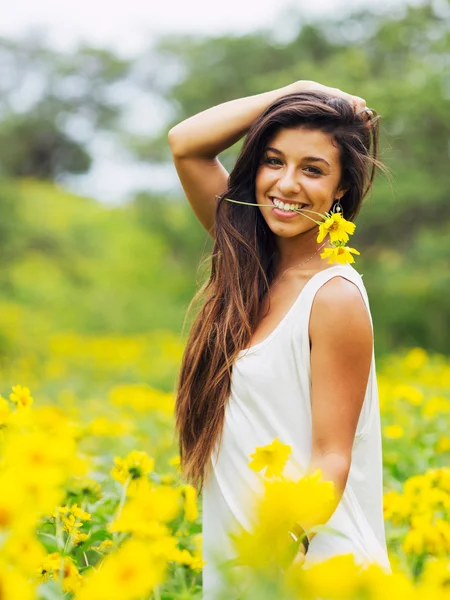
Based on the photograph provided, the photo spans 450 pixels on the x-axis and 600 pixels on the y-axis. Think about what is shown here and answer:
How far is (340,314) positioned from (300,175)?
300 mm

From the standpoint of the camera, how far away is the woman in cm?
139

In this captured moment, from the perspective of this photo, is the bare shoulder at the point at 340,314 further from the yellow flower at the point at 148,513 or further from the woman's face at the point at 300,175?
the yellow flower at the point at 148,513

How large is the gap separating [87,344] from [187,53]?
553 centimetres

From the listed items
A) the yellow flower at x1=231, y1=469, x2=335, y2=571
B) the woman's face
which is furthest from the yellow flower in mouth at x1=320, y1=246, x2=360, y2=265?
the yellow flower at x1=231, y1=469, x2=335, y2=571

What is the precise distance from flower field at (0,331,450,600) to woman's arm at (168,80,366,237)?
570 mm

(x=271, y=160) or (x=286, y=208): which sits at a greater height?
(x=271, y=160)

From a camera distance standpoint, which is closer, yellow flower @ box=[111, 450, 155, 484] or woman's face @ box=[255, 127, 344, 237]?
yellow flower @ box=[111, 450, 155, 484]

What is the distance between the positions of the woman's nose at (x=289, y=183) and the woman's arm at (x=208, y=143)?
0.21 metres

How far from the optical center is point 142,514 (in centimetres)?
75

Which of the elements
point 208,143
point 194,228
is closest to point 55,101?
point 194,228

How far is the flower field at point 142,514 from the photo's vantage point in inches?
23.9

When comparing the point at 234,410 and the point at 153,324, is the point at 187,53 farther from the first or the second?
the point at 234,410

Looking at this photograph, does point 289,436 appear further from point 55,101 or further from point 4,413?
point 55,101

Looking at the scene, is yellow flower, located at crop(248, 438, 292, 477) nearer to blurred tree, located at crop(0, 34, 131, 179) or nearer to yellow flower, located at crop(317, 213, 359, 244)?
yellow flower, located at crop(317, 213, 359, 244)
